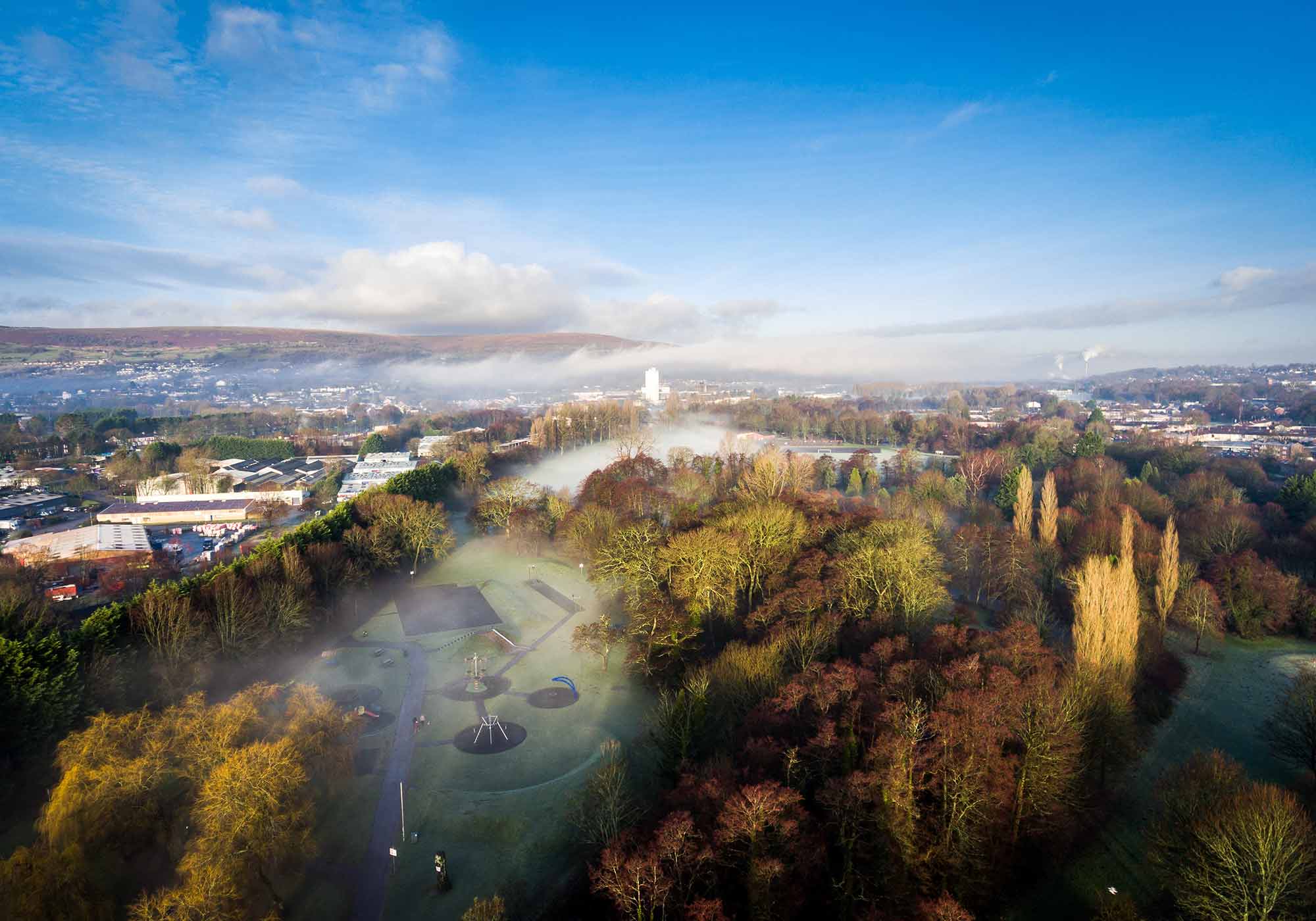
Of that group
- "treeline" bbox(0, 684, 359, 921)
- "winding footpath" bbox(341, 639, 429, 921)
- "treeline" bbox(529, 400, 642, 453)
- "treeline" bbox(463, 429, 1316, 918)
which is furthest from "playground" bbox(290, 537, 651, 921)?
"treeline" bbox(529, 400, 642, 453)

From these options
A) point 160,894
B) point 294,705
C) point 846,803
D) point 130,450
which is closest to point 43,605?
point 294,705

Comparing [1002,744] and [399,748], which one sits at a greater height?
[1002,744]

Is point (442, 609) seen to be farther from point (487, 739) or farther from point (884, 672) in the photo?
point (884, 672)

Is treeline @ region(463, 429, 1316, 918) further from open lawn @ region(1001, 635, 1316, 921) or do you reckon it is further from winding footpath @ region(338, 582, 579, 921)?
winding footpath @ region(338, 582, 579, 921)

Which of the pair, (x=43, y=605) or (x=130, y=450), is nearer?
(x=43, y=605)

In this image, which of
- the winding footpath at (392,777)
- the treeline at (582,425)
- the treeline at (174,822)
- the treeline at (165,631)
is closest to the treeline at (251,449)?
the treeline at (582,425)

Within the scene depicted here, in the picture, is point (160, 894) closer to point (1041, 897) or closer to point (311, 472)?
point (1041, 897)

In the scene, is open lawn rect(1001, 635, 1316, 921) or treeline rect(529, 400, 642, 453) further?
treeline rect(529, 400, 642, 453)

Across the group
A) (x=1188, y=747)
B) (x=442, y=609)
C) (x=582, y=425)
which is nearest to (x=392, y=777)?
(x=442, y=609)
